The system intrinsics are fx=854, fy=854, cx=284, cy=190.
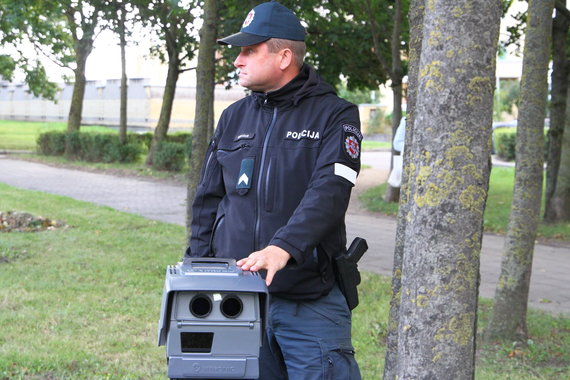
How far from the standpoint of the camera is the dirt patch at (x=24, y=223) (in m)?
11.7

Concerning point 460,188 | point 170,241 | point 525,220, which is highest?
point 460,188

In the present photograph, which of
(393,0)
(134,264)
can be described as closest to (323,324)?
(134,264)

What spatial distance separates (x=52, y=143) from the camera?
96.9 feet

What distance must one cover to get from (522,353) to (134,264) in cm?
438

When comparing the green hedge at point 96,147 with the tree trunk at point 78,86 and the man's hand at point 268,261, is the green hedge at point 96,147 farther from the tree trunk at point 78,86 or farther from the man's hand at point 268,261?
the man's hand at point 268,261

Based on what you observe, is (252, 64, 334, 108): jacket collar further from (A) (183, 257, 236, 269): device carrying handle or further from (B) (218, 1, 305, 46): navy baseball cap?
(A) (183, 257, 236, 269): device carrying handle

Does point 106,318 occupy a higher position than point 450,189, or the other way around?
point 450,189

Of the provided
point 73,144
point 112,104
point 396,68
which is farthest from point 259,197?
point 112,104

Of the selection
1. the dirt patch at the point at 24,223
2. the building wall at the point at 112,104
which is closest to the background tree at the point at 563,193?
the dirt patch at the point at 24,223

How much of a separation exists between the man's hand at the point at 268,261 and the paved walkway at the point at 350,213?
5.78 meters

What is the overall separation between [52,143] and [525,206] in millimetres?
25120

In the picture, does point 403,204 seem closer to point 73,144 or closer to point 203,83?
point 203,83

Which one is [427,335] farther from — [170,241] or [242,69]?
[170,241]

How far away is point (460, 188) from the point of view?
2.49 metres
